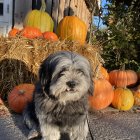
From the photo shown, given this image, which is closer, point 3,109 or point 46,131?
point 46,131

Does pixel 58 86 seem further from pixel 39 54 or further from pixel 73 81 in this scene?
pixel 39 54

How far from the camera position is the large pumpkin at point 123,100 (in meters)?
5.91

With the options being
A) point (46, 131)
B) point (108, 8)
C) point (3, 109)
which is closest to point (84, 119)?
point (46, 131)

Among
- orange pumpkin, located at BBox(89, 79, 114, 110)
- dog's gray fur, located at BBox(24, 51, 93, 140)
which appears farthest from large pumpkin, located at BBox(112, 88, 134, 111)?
dog's gray fur, located at BBox(24, 51, 93, 140)

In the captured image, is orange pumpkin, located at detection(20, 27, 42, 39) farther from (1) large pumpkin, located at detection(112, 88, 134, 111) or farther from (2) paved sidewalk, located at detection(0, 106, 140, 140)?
(1) large pumpkin, located at detection(112, 88, 134, 111)

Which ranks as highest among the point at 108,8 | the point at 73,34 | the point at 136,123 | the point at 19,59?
the point at 108,8

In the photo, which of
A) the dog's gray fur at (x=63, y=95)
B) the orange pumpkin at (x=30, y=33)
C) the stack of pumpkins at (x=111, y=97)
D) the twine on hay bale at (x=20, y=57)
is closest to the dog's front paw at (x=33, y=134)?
the dog's gray fur at (x=63, y=95)

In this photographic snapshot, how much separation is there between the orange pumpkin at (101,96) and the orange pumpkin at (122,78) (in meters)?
0.87

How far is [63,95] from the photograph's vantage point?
3.93 meters

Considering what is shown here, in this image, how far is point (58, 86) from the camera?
3.78 metres

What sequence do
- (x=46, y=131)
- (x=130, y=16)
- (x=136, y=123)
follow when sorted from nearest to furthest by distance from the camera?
(x=46, y=131)
(x=136, y=123)
(x=130, y=16)

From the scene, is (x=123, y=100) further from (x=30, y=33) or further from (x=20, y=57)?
(x=30, y=33)

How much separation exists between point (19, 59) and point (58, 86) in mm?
2458

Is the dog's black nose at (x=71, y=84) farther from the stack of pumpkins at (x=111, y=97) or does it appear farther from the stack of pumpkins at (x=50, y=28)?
the stack of pumpkins at (x=50, y=28)
